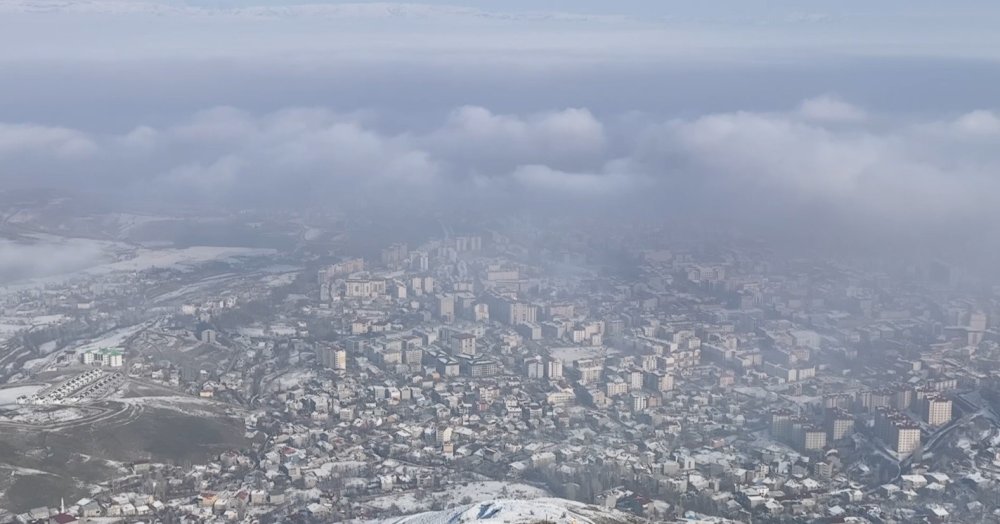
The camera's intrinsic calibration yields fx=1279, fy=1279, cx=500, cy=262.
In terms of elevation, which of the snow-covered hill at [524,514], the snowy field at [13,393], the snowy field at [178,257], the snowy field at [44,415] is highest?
the snow-covered hill at [524,514]

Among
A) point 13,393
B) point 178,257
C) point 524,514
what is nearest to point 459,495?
point 524,514

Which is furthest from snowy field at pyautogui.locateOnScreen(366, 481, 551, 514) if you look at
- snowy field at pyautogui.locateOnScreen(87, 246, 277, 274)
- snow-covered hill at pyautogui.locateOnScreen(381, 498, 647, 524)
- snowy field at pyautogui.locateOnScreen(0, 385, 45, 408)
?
snowy field at pyautogui.locateOnScreen(87, 246, 277, 274)

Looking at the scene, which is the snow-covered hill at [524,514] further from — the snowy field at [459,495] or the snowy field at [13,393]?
the snowy field at [13,393]

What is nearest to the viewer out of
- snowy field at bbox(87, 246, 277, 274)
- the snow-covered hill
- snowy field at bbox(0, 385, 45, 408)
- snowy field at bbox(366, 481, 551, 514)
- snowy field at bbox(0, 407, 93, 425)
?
the snow-covered hill

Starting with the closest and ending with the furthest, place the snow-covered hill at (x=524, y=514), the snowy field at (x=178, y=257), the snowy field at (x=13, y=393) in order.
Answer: the snow-covered hill at (x=524, y=514) < the snowy field at (x=13, y=393) < the snowy field at (x=178, y=257)

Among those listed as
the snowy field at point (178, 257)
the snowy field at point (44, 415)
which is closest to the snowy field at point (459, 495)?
the snowy field at point (44, 415)

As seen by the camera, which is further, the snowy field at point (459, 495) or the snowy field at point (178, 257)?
the snowy field at point (178, 257)

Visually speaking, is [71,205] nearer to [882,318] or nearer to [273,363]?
[273,363]

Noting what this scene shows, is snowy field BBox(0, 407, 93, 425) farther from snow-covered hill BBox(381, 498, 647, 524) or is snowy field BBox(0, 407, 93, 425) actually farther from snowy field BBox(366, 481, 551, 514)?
snow-covered hill BBox(381, 498, 647, 524)

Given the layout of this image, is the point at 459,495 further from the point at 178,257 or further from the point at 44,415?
the point at 178,257
